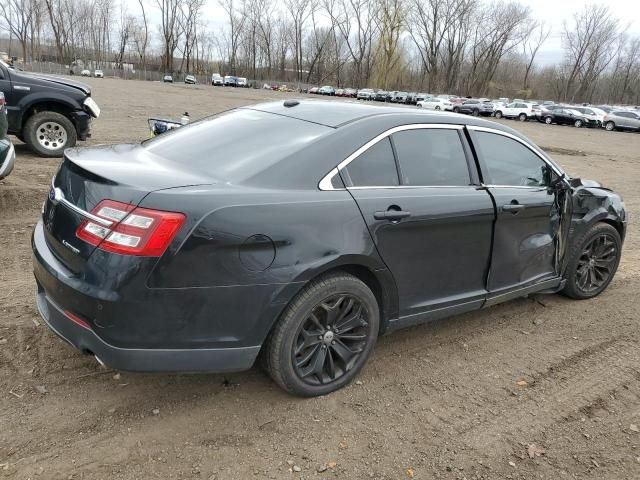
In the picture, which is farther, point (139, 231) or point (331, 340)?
point (331, 340)

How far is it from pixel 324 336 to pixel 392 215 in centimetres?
78

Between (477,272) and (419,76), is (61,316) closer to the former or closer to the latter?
(477,272)

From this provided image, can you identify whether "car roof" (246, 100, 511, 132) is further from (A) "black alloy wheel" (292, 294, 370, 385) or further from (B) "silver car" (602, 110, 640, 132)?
(B) "silver car" (602, 110, 640, 132)

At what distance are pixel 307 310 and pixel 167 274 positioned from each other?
2.52ft

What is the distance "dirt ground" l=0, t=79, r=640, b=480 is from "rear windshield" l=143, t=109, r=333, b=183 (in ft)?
4.16

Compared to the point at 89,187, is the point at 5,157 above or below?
below

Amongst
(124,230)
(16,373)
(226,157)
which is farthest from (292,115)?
(16,373)

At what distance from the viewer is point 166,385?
10.2 ft

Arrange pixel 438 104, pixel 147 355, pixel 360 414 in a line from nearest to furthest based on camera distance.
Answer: pixel 147 355 < pixel 360 414 < pixel 438 104

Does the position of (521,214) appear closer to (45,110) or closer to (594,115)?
(45,110)

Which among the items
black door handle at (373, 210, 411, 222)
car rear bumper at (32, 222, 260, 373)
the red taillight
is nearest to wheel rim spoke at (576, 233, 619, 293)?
black door handle at (373, 210, 411, 222)

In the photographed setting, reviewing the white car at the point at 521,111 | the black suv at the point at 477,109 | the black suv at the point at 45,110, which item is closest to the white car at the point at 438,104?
the black suv at the point at 477,109

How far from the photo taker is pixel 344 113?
3.39 m

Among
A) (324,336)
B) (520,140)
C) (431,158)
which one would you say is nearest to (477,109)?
(520,140)
